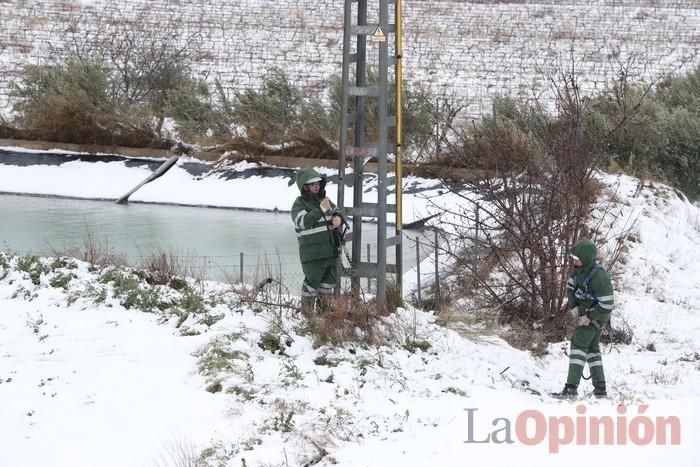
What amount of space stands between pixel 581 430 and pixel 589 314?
1896mm

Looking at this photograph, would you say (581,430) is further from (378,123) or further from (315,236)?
(378,123)

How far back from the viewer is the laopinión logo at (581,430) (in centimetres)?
607

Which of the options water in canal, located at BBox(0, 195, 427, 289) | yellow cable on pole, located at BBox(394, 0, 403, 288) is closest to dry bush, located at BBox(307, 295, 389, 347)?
yellow cable on pole, located at BBox(394, 0, 403, 288)

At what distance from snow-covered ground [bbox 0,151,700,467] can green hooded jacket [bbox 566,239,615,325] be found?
736 millimetres

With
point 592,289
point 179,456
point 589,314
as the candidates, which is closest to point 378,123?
point 592,289

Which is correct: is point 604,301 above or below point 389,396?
above

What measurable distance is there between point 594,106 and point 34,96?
15996 millimetres

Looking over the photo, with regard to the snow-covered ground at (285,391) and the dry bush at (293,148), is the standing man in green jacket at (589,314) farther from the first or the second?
the dry bush at (293,148)

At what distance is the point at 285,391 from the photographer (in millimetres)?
7090

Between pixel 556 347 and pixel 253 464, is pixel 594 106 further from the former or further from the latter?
pixel 253 464

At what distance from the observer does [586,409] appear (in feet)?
22.1

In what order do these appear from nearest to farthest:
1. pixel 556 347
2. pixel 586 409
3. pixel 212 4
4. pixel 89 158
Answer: pixel 586 409 → pixel 556 347 → pixel 89 158 → pixel 212 4

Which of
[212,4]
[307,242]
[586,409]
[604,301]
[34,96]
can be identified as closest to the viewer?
[586,409]

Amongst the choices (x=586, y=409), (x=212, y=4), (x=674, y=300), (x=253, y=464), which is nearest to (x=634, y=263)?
(x=674, y=300)
